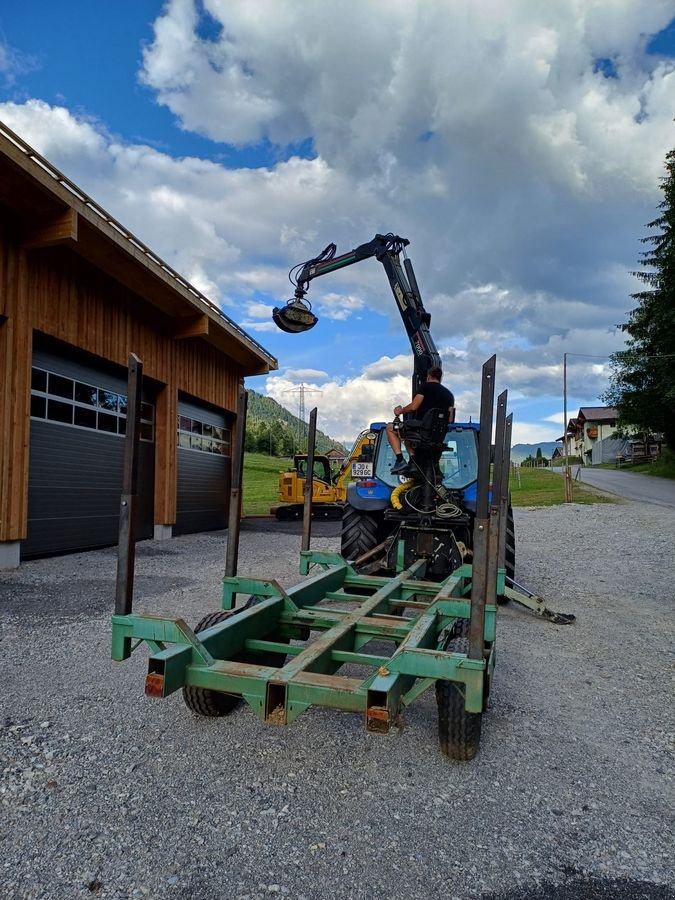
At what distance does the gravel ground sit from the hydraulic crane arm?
5139 millimetres

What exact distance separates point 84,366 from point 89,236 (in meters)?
2.46

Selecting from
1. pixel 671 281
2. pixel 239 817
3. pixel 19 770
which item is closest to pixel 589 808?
pixel 239 817

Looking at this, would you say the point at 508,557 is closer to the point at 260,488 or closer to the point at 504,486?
the point at 504,486

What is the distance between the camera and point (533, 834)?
7.99 feet

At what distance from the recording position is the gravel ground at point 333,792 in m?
2.16

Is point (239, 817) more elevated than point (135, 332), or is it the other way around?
point (135, 332)

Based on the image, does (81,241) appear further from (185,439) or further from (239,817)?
(239,817)

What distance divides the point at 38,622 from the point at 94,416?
247 inches

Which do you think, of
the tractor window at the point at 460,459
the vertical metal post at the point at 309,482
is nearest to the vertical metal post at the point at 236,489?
the vertical metal post at the point at 309,482

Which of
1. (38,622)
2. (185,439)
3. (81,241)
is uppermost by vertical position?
(81,241)

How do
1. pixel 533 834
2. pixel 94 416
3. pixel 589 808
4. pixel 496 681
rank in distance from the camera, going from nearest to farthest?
pixel 533 834, pixel 589 808, pixel 496 681, pixel 94 416

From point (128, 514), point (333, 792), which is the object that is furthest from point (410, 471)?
point (333, 792)

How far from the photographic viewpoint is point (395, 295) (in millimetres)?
9219

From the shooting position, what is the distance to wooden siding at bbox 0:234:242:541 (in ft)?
28.2
